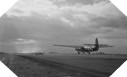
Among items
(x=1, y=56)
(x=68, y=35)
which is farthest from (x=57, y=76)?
(x=1, y=56)

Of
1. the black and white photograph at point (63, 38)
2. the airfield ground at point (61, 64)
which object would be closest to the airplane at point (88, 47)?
the black and white photograph at point (63, 38)

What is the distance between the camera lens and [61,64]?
12.2 meters

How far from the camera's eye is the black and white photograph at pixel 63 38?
11.7 metres

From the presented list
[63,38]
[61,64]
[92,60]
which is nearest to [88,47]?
[92,60]

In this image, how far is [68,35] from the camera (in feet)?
39.7

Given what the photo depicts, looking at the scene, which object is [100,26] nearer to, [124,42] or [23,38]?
[124,42]

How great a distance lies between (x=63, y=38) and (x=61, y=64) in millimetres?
1337

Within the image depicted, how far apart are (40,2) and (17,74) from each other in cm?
366

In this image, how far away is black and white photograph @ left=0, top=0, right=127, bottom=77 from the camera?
11.7m

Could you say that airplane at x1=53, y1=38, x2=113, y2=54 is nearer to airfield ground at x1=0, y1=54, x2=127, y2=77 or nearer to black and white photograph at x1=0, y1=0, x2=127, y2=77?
black and white photograph at x1=0, y1=0, x2=127, y2=77

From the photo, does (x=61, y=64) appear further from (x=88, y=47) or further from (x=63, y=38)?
(x=88, y=47)

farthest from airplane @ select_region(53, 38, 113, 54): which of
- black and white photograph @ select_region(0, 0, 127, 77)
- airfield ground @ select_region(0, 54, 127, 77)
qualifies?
airfield ground @ select_region(0, 54, 127, 77)

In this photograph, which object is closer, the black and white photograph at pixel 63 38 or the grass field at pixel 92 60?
the black and white photograph at pixel 63 38

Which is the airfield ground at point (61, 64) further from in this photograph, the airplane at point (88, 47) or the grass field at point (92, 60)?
the airplane at point (88, 47)
